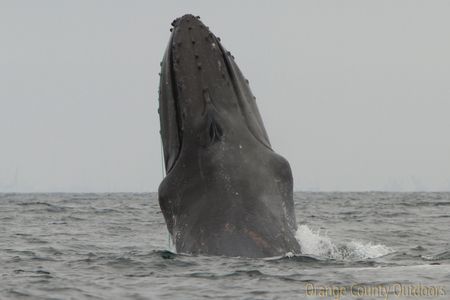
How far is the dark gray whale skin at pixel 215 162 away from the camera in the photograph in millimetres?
8203

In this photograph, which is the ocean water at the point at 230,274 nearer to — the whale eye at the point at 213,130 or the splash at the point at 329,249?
the splash at the point at 329,249

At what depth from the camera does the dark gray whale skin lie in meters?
8.20

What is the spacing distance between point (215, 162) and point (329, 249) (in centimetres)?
Result: 258

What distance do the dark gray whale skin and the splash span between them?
0.60m

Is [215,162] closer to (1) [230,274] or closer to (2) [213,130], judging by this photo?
(2) [213,130]

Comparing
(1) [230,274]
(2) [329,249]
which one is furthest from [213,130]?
(2) [329,249]

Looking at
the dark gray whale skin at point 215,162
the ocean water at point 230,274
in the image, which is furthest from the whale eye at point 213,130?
the ocean water at point 230,274

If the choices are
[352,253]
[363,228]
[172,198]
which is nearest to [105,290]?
[172,198]

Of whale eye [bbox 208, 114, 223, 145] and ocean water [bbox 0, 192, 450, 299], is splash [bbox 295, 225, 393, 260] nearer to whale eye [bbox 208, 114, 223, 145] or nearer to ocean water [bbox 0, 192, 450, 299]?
ocean water [bbox 0, 192, 450, 299]

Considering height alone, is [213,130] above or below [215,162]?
above

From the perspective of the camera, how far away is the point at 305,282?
8.09 metres

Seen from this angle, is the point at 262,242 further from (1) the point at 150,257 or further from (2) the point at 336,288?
(1) the point at 150,257

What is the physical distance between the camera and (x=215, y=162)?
8531 mm

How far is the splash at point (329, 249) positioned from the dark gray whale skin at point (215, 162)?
1.97ft
